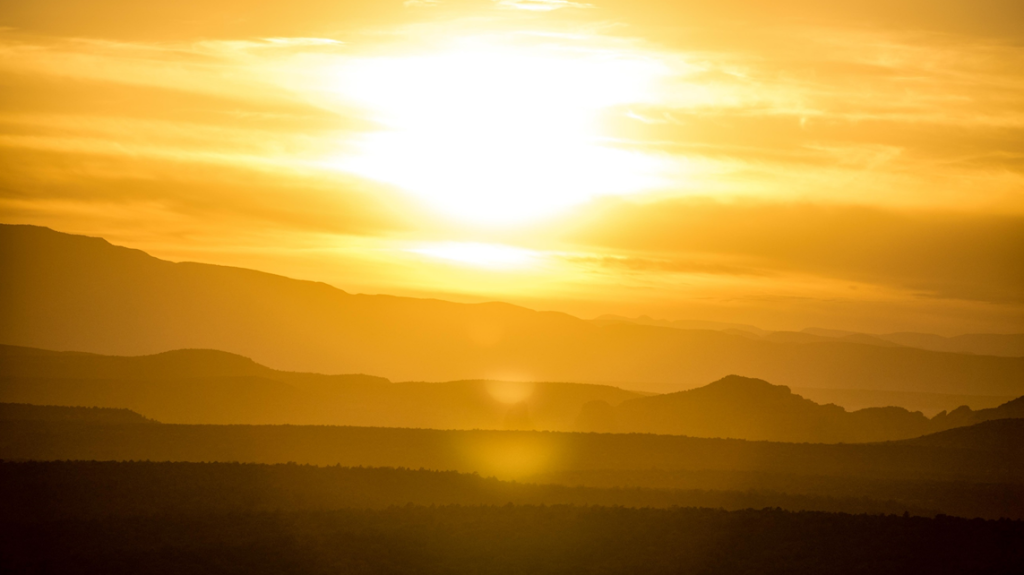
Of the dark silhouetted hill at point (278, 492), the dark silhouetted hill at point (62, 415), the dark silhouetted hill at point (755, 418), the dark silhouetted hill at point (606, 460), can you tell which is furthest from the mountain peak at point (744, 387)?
the dark silhouetted hill at point (62, 415)

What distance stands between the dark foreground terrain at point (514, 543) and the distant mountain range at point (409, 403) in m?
25.0

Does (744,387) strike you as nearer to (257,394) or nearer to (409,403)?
(409,403)

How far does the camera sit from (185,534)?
23250 millimetres

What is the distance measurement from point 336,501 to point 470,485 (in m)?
5.34

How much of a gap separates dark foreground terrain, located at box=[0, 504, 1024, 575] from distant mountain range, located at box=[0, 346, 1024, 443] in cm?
2502

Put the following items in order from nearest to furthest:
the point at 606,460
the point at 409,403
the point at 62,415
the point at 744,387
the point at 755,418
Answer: the point at 606,460
the point at 62,415
the point at 755,418
the point at 744,387
the point at 409,403

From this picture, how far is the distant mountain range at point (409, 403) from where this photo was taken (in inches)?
2566

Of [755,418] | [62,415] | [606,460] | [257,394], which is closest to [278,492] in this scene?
[606,460]

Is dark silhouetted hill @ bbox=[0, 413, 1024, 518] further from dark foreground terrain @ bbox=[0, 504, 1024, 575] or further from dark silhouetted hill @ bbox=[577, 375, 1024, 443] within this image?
dark silhouetted hill @ bbox=[577, 375, 1024, 443]

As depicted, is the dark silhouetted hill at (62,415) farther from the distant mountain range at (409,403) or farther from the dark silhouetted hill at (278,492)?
the dark silhouetted hill at (278,492)

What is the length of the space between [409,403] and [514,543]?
2757 inches

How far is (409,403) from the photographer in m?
91.9

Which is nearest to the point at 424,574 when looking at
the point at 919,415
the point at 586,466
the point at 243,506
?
the point at 243,506

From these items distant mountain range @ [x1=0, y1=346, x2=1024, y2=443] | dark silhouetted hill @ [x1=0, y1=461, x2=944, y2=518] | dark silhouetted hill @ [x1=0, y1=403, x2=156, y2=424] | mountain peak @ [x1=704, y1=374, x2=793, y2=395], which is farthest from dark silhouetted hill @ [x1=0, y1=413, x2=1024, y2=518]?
mountain peak @ [x1=704, y1=374, x2=793, y2=395]
